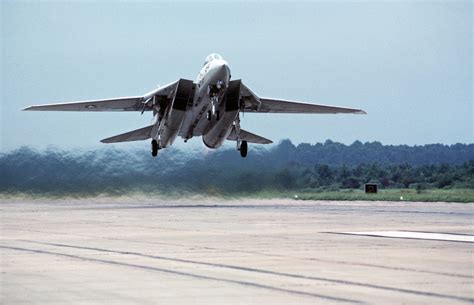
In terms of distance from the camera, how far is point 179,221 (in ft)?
85.6

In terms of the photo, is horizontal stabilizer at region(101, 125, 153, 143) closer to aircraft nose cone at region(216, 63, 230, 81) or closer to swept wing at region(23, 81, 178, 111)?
swept wing at region(23, 81, 178, 111)

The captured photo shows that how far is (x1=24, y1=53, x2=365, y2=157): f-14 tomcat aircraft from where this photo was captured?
36969mm

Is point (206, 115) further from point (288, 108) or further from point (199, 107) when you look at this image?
point (288, 108)

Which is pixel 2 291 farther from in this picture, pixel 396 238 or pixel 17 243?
pixel 396 238

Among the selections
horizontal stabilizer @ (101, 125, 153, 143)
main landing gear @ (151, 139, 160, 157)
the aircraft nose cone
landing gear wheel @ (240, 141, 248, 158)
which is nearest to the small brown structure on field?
landing gear wheel @ (240, 141, 248, 158)

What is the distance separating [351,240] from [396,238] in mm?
1055

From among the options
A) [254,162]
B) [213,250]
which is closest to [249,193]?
[254,162]

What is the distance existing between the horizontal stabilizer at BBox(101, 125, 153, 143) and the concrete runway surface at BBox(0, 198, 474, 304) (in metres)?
18.8

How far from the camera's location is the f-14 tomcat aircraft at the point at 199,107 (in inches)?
1455

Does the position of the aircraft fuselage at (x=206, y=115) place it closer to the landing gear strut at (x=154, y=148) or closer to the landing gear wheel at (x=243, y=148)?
the landing gear strut at (x=154, y=148)

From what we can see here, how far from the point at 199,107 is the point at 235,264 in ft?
83.4

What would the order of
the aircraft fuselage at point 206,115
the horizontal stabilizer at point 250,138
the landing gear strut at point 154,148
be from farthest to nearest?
the horizontal stabilizer at point 250,138
the landing gear strut at point 154,148
the aircraft fuselage at point 206,115

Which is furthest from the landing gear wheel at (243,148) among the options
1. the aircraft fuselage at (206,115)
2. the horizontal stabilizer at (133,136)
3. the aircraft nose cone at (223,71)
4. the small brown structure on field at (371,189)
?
the small brown structure on field at (371,189)

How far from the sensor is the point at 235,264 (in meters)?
13.5
